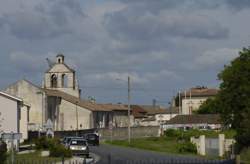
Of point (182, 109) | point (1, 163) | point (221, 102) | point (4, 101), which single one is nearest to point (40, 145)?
point (4, 101)

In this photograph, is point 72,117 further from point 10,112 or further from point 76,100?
point 10,112

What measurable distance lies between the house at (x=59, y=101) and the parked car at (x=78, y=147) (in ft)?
167

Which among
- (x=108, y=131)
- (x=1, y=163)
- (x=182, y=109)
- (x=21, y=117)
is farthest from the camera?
(x=182, y=109)

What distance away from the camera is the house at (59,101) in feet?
382

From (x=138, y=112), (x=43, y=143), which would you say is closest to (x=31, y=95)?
(x=43, y=143)

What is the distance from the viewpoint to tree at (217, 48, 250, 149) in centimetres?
5644

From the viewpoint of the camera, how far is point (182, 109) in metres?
181

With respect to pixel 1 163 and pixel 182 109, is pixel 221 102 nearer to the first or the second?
pixel 1 163

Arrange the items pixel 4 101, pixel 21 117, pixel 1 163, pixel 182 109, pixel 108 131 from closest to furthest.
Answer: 1. pixel 1 163
2. pixel 4 101
3. pixel 21 117
4. pixel 108 131
5. pixel 182 109

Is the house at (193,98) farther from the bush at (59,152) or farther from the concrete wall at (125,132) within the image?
the bush at (59,152)

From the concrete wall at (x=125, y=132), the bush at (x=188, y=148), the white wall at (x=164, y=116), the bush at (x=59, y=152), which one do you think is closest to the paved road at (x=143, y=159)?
the bush at (x=59, y=152)

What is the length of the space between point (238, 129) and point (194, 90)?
13723 cm

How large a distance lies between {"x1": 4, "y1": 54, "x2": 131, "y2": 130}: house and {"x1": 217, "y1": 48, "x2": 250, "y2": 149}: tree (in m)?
56.8

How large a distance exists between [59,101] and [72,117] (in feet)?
17.0
